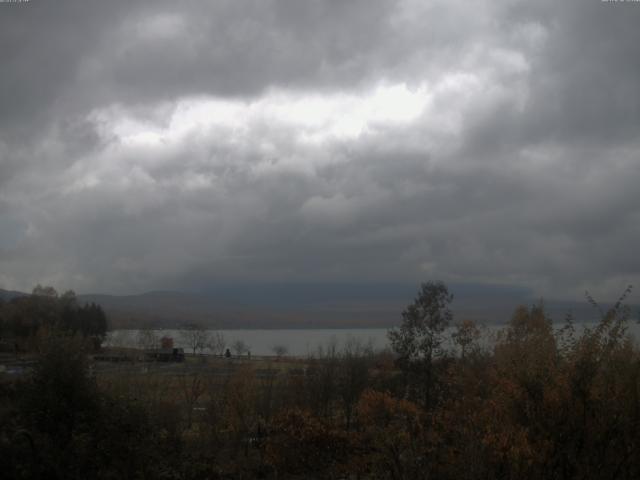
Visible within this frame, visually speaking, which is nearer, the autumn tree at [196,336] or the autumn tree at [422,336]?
the autumn tree at [422,336]

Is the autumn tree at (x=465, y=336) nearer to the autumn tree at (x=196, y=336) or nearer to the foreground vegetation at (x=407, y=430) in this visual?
the foreground vegetation at (x=407, y=430)

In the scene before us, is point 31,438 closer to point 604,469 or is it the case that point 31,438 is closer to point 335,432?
point 335,432

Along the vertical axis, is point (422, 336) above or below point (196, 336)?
above

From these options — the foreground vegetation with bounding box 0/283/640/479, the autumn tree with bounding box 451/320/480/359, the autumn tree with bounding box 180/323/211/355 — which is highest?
the autumn tree with bounding box 451/320/480/359

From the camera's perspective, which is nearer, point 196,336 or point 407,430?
point 407,430

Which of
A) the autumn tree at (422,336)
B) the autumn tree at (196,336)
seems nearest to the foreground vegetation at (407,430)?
the autumn tree at (422,336)

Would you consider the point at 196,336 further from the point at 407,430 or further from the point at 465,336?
the point at 407,430

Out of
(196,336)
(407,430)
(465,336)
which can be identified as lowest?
(196,336)

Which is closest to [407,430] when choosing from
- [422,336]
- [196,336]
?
[422,336]

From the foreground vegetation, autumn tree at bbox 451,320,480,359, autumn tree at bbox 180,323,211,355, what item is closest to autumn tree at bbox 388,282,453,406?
autumn tree at bbox 451,320,480,359

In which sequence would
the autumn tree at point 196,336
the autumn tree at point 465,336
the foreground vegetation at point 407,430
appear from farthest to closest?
1. the autumn tree at point 196,336
2. the autumn tree at point 465,336
3. the foreground vegetation at point 407,430

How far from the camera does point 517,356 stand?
1380cm

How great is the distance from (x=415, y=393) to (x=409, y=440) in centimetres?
2042

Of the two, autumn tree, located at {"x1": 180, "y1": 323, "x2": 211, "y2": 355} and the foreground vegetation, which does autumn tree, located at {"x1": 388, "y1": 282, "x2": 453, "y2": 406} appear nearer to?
the foreground vegetation
